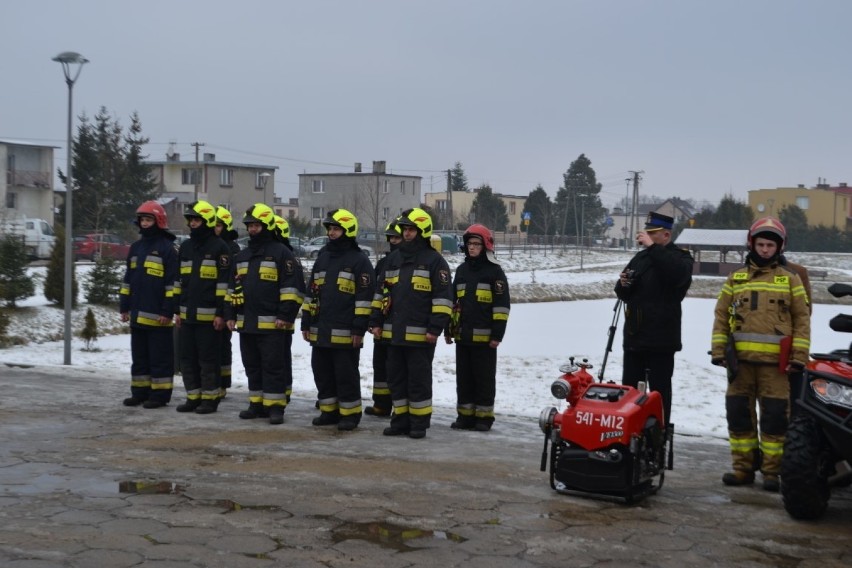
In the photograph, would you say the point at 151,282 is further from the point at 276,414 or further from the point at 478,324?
the point at 478,324

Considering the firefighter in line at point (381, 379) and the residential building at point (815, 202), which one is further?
the residential building at point (815, 202)

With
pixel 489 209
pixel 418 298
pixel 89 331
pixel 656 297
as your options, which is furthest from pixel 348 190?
pixel 656 297

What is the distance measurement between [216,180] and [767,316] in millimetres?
69232

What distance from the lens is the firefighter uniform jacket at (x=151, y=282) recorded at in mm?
11383

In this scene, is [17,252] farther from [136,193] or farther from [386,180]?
[386,180]

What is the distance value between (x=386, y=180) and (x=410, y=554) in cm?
8131

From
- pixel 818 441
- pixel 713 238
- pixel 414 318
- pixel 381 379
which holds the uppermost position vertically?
pixel 713 238

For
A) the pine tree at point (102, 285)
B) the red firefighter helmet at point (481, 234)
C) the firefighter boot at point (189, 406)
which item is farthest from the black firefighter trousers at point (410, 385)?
the pine tree at point (102, 285)

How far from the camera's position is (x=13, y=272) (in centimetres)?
2227

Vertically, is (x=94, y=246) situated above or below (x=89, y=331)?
above

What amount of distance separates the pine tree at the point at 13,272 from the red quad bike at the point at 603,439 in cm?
1723

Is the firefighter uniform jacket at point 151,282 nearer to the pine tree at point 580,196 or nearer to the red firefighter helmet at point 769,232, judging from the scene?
the red firefighter helmet at point 769,232

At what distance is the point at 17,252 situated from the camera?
22.0 meters

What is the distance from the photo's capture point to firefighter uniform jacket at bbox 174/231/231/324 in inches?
439
